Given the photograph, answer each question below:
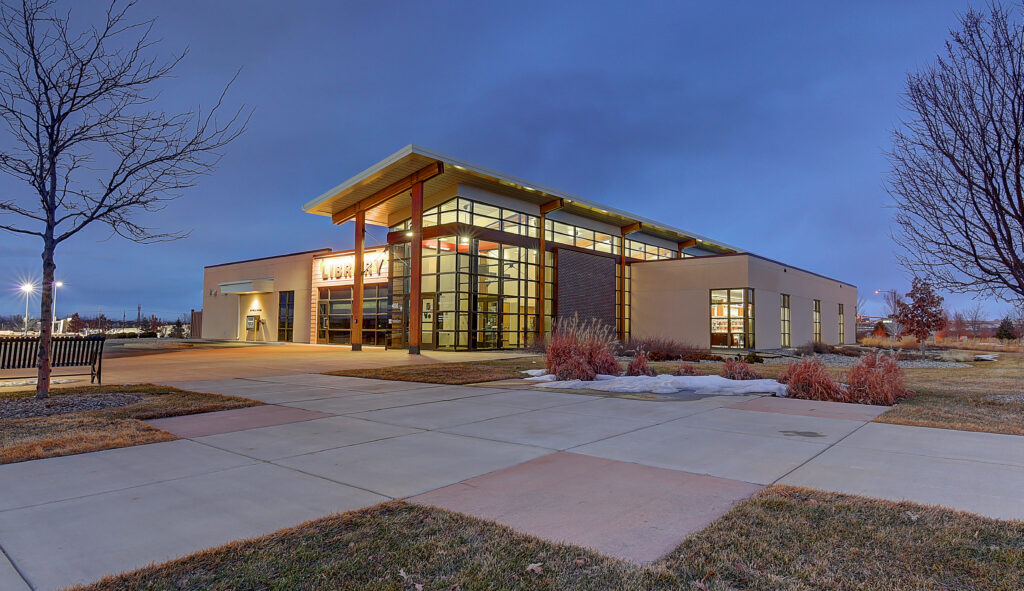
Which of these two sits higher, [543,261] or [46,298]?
[543,261]

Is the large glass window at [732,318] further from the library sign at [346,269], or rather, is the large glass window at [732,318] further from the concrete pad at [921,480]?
the concrete pad at [921,480]

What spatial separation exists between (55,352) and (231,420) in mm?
6250

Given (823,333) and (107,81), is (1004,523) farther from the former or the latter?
(823,333)

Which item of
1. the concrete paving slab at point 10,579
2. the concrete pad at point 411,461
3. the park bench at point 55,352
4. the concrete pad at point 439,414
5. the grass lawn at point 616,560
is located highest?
the park bench at point 55,352

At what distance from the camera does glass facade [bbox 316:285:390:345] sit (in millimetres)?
31375

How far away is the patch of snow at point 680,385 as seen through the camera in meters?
10.0

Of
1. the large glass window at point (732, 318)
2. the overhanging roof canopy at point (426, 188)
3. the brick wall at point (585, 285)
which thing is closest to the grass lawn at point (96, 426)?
the overhanging roof canopy at point (426, 188)

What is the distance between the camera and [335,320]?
1355 inches

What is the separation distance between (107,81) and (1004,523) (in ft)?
38.1

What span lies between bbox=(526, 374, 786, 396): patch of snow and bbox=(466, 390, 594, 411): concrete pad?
107cm

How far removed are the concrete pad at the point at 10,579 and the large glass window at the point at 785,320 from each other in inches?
1376

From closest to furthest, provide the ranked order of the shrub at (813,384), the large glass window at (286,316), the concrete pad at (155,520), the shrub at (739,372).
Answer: the concrete pad at (155,520)
the shrub at (813,384)
the shrub at (739,372)
the large glass window at (286,316)

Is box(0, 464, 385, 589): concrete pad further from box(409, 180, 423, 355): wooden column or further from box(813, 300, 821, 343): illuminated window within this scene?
box(813, 300, 821, 343): illuminated window

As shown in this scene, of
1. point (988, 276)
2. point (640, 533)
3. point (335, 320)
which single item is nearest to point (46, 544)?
point (640, 533)
